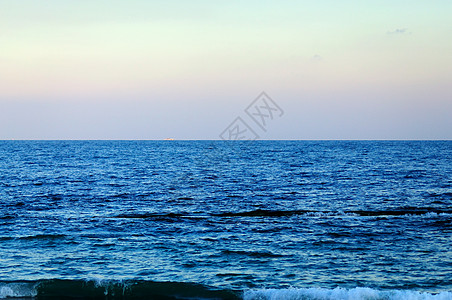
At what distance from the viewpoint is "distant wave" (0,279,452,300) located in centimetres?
1355

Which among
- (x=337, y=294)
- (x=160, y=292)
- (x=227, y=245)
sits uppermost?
(x=227, y=245)

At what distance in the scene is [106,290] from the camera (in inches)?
577

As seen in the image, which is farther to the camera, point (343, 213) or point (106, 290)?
point (343, 213)

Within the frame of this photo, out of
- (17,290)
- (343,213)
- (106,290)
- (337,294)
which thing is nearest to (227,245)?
(106,290)

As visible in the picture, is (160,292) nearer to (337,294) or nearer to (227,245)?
(227,245)

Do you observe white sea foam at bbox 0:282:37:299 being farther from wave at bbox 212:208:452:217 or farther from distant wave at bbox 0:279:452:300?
wave at bbox 212:208:452:217

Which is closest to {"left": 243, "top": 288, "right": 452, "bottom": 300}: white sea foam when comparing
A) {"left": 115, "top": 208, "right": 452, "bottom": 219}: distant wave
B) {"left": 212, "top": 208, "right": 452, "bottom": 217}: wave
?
{"left": 115, "top": 208, "right": 452, "bottom": 219}: distant wave

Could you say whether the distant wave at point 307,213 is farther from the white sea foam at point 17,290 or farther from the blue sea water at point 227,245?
the white sea foam at point 17,290

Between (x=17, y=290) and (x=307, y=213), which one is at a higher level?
(x=307, y=213)

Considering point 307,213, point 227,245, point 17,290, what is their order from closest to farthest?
point 17,290
point 227,245
point 307,213

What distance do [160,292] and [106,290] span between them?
1.64 meters

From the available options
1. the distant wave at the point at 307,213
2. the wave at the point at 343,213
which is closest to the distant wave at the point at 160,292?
the distant wave at the point at 307,213

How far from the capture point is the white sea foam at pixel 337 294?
1336 cm

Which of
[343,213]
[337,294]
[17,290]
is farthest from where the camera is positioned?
[343,213]
